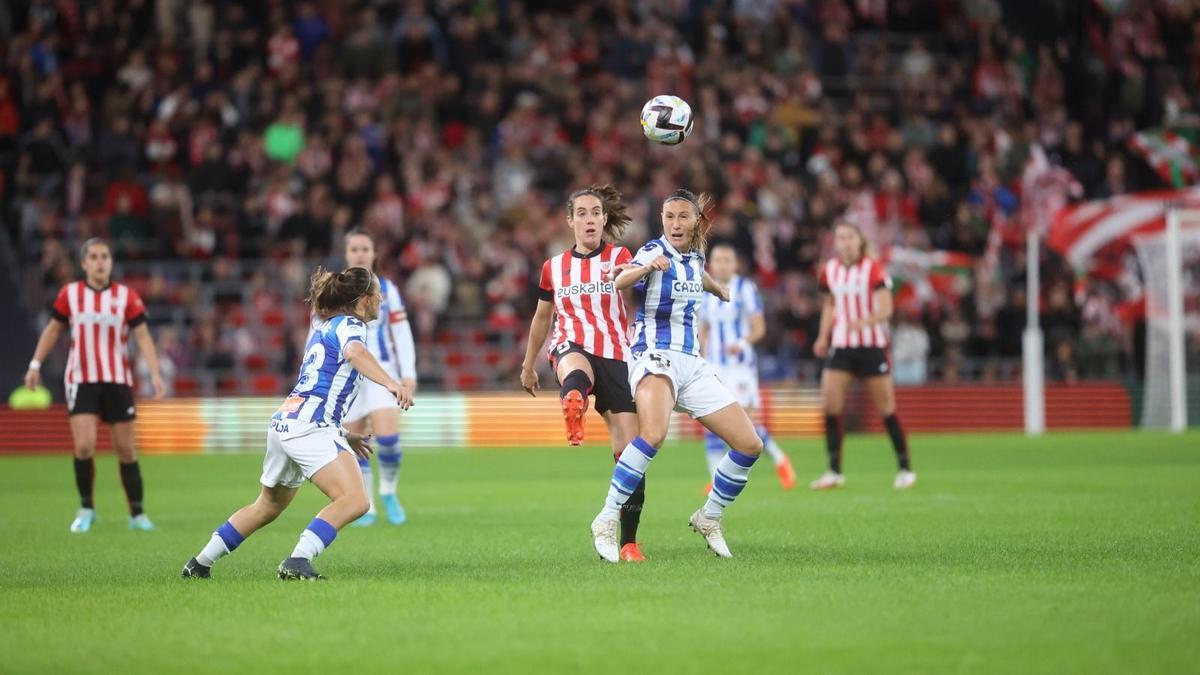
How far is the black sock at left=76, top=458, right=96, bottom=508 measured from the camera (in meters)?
13.8

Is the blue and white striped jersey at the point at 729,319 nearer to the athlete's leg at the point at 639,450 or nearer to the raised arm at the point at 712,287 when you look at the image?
the raised arm at the point at 712,287

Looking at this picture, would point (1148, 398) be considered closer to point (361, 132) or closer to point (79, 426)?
point (361, 132)

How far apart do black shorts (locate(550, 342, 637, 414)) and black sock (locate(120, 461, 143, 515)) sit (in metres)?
5.23

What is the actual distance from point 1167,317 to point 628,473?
1977 centimetres

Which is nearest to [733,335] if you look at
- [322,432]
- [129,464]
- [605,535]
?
[129,464]

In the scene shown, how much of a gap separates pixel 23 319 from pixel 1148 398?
19794 mm

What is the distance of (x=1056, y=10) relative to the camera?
3516 cm

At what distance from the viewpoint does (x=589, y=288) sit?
33.6 feet

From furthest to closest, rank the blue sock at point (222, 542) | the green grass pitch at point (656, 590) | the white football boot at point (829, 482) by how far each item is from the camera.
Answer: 1. the white football boot at point (829, 482)
2. the blue sock at point (222, 542)
3. the green grass pitch at point (656, 590)

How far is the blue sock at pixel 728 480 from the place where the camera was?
9977 millimetres

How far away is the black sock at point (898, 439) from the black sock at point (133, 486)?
24.3 feet

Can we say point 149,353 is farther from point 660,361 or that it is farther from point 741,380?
point 741,380

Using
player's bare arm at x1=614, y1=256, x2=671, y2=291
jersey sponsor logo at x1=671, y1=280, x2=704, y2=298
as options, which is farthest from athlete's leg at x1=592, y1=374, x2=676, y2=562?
player's bare arm at x1=614, y1=256, x2=671, y2=291

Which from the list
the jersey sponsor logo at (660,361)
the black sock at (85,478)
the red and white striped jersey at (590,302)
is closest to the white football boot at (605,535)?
the jersey sponsor logo at (660,361)
